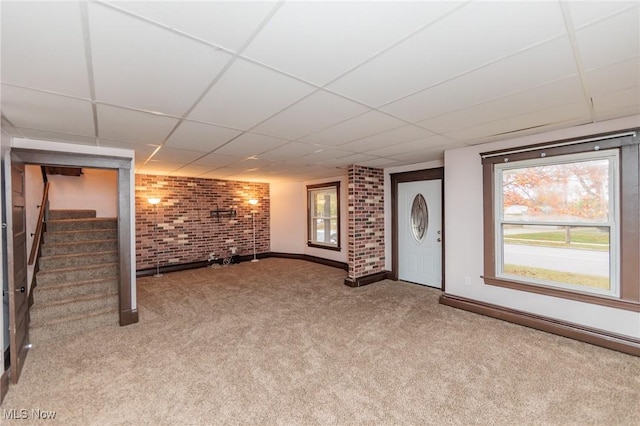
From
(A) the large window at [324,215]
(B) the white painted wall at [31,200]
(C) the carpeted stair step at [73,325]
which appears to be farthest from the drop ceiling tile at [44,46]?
(A) the large window at [324,215]

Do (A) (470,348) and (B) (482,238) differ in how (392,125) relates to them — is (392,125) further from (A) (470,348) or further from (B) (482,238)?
(A) (470,348)

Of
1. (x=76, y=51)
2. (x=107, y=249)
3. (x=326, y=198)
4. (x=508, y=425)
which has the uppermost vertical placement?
(x=76, y=51)

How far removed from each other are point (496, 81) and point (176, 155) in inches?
162

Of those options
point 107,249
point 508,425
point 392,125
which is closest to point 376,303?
point 508,425

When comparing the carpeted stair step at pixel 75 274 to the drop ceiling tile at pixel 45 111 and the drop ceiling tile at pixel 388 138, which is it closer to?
the drop ceiling tile at pixel 45 111

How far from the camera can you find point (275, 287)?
517 cm

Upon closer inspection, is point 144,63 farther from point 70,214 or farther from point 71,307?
point 70,214

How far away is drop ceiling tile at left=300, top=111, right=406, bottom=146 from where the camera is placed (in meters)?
2.63

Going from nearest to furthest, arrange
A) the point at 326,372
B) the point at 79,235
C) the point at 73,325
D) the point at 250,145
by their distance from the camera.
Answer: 1. the point at 326,372
2. the point at 73,325
3. the point at 250,145
4. the point at 79,235

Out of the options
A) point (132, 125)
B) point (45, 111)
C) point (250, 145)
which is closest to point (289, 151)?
point (250, 145)

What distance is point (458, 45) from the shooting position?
148cm

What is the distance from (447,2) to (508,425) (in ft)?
8.34

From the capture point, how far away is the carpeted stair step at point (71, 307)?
10.8 ft
